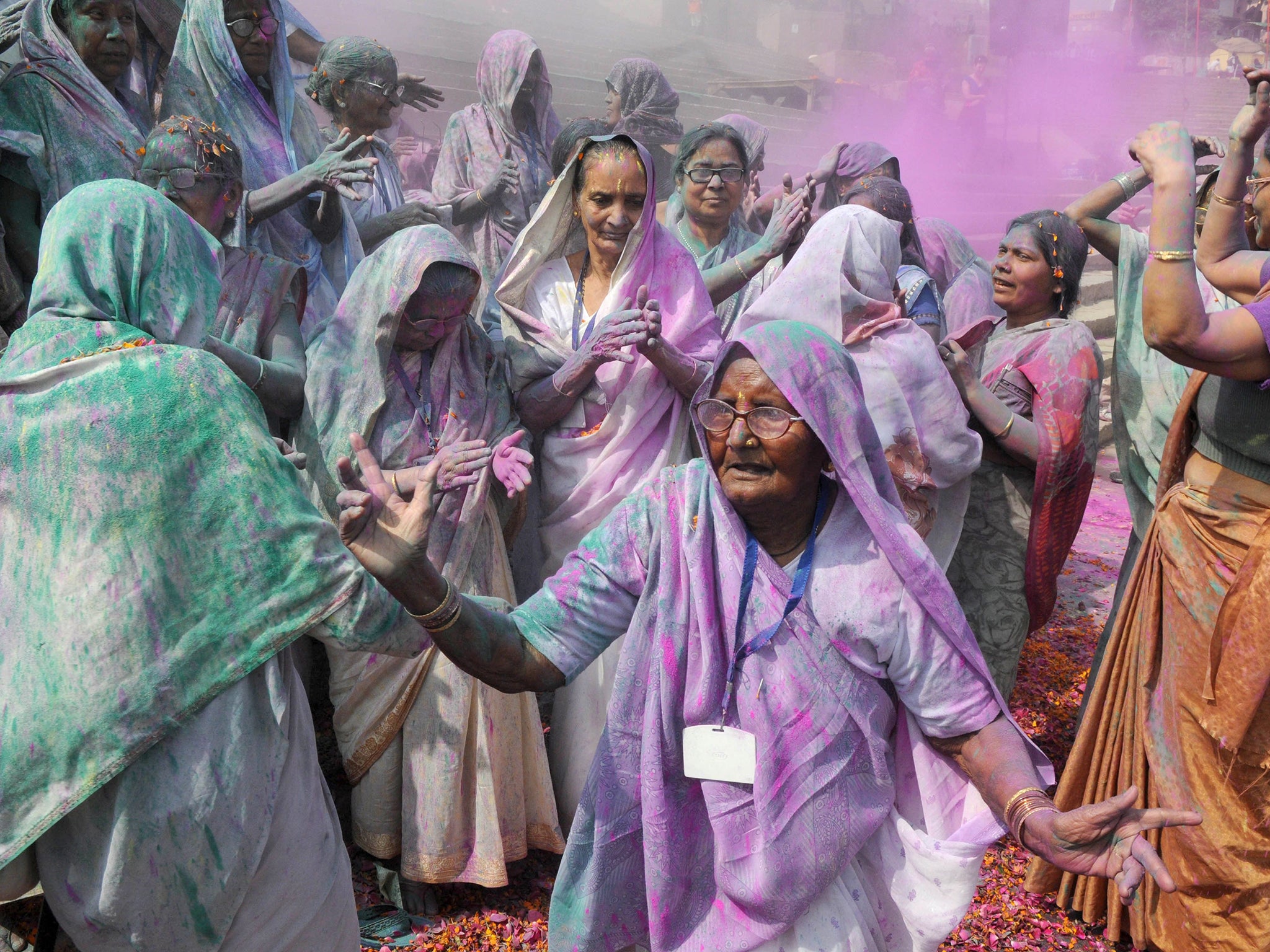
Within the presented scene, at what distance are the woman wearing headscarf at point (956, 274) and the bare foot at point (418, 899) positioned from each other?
3.27m

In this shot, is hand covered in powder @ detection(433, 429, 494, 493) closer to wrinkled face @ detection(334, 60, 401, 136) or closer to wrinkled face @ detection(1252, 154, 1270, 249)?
wrinkled face @ detection(1252, 154, 1270, 249)

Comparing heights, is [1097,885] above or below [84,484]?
below

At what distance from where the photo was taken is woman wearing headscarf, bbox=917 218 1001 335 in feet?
17.4

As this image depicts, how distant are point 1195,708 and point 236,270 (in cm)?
331

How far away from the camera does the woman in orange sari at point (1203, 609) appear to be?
2768mm

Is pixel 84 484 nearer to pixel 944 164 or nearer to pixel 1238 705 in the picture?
pixel 1238 705

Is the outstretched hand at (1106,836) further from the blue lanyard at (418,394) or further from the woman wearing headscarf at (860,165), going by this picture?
the woman wearing headscarf at (860,165)

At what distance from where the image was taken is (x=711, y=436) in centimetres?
218

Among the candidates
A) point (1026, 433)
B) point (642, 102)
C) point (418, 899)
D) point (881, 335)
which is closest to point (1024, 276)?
point (1026, 433)

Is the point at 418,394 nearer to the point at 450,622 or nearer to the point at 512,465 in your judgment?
the point at 512,465

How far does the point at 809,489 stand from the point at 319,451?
5.96 feet

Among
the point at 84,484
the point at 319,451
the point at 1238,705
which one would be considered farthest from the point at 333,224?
the point at 1238,705

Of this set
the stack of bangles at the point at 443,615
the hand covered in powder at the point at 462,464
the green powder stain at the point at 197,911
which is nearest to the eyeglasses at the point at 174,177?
the hand covered in powder at the point at 462,464

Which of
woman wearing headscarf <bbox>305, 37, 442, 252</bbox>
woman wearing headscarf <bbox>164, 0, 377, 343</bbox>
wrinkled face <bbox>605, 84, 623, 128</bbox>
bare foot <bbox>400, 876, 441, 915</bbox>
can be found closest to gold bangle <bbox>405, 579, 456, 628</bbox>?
bare foot <bbox>400, 876, 441, 915</bbox>
